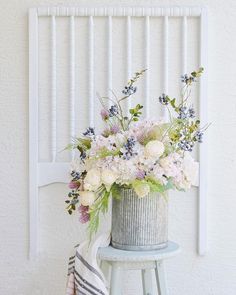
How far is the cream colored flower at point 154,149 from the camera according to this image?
149 centimetres

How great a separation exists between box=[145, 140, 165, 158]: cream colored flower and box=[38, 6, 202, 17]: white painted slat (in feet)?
1.95

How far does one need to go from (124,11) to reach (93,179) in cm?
68

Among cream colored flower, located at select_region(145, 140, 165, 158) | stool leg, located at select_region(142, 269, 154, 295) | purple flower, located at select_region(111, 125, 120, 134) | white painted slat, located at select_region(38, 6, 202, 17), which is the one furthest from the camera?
white painted slat, located at select_region(38, 6, 202, 17)

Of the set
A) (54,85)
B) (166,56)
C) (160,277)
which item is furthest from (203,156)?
(54,85)

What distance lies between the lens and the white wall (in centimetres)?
192

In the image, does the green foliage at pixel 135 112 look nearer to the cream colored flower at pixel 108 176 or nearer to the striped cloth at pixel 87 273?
the cream colored flower at pixel 108 176

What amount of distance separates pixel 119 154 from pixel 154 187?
0.43 ft

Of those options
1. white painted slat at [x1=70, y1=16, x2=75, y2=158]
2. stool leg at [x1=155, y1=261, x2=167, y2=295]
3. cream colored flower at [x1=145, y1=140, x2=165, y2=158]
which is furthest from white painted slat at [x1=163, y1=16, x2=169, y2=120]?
stool leg at [x1=155, y1=261, x2=167, y2=295]

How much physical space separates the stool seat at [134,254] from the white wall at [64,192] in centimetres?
36

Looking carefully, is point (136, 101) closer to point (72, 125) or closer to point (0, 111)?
point (72, 125)

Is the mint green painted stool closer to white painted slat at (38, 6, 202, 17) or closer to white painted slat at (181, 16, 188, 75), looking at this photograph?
white painted slat at (181, 16, 188, 75)

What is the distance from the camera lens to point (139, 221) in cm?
157

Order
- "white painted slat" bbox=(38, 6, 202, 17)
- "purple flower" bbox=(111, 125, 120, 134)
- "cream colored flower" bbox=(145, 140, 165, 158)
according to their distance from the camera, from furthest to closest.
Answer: "white painted slat" bbox=(38, 6, 202, 17) → "purple flower" bbox=(111, 125, 120, 134) → "cream colored flower" bbox=(145, 140, 165, 158)

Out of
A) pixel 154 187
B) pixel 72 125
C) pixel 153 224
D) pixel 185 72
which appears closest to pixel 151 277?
pixel 153 224
